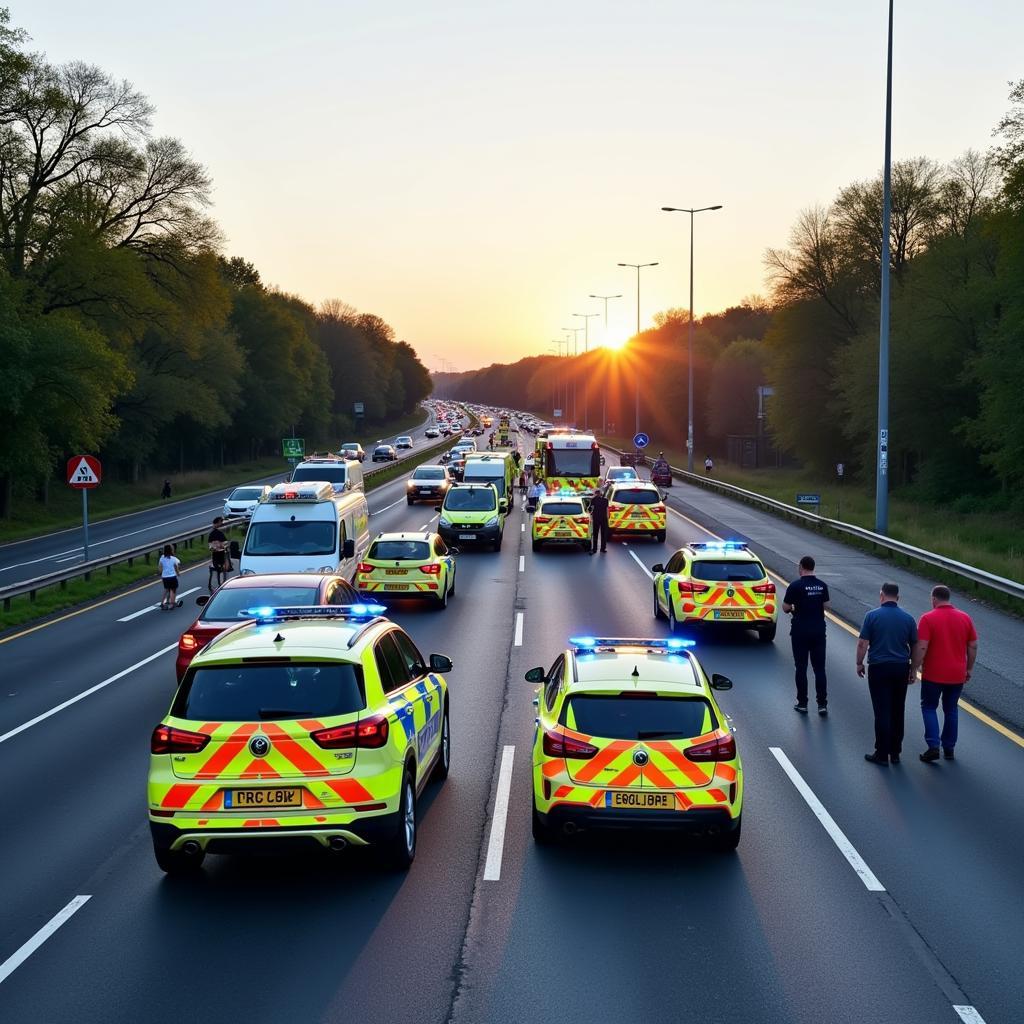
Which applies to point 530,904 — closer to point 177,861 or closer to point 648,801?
point 648,801

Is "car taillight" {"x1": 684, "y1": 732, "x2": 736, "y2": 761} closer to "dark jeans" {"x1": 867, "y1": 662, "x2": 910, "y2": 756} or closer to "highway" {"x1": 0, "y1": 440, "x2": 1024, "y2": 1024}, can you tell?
"highway" {"x1": 0, "y1": 440, "x2": 1024, "y2": 1024}

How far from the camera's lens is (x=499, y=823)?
10359 mm

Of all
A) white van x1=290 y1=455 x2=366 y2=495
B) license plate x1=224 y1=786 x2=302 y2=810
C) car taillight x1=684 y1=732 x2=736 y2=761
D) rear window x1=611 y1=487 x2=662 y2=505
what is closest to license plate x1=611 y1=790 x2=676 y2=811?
car taillight x1=684 y1=732 x2=736 y2=761

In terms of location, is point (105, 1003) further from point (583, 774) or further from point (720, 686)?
point (720, 686)

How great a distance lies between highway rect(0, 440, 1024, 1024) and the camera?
276 inches

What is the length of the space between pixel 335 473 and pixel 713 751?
107 ft

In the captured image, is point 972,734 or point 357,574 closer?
point 972,734

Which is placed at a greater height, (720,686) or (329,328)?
(329,328)

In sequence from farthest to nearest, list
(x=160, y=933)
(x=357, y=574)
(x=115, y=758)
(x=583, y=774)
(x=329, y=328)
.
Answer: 1. (x=329, y=328)
2. (x=357, y=574)
3. (x=115, y=758)
4. (x=583, y=774)
5. (x=160, y=933)

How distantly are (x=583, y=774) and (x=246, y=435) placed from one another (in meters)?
95.6

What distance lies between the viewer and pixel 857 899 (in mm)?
8625

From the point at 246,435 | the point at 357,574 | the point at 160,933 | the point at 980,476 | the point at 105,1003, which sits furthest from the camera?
the point at 246,435

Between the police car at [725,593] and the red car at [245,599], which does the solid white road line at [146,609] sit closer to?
the red car at [245,599]

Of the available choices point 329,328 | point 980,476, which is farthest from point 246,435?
point 980,476
